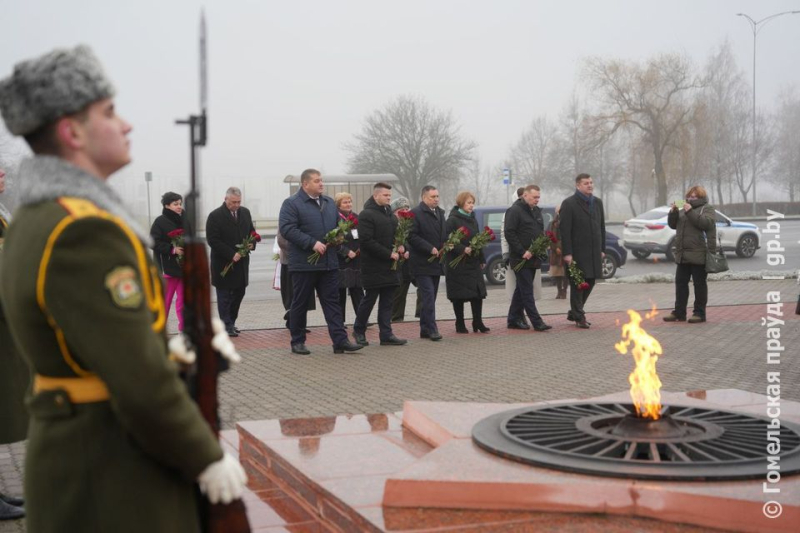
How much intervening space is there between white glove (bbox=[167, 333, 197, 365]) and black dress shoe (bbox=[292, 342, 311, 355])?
331 inches

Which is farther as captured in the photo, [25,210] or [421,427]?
[421,427]

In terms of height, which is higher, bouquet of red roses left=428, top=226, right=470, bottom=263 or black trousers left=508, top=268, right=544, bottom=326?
bouquet of red roses left=428, top=226, right=470, bottom=263

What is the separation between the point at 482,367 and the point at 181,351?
7.51m

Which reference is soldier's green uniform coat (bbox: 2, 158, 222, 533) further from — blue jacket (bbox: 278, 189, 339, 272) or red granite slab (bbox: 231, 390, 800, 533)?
blue jacket (bbox: 278, 189, 339, 272)

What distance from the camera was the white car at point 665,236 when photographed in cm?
2677

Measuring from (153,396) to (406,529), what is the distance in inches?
81.8

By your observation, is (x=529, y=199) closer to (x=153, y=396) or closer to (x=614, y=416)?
(x=614, y=416)

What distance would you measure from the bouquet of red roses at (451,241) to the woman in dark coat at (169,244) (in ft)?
9.78

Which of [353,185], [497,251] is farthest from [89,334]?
[353,185]

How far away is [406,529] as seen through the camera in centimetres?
405

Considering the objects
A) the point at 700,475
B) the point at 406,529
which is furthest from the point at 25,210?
the point at 700,475

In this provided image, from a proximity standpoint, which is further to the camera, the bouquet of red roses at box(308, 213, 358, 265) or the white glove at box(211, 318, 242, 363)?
the bouquet of red roses at box(308, 213, 358, 265)

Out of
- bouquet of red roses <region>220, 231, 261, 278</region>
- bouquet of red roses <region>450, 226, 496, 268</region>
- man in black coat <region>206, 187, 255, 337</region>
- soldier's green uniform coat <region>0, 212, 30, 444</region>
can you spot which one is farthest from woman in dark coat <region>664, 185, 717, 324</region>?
soldier's green uniform coat <region>0, 212, 30, 444</region>

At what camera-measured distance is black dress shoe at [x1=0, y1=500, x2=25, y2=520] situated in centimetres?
515
